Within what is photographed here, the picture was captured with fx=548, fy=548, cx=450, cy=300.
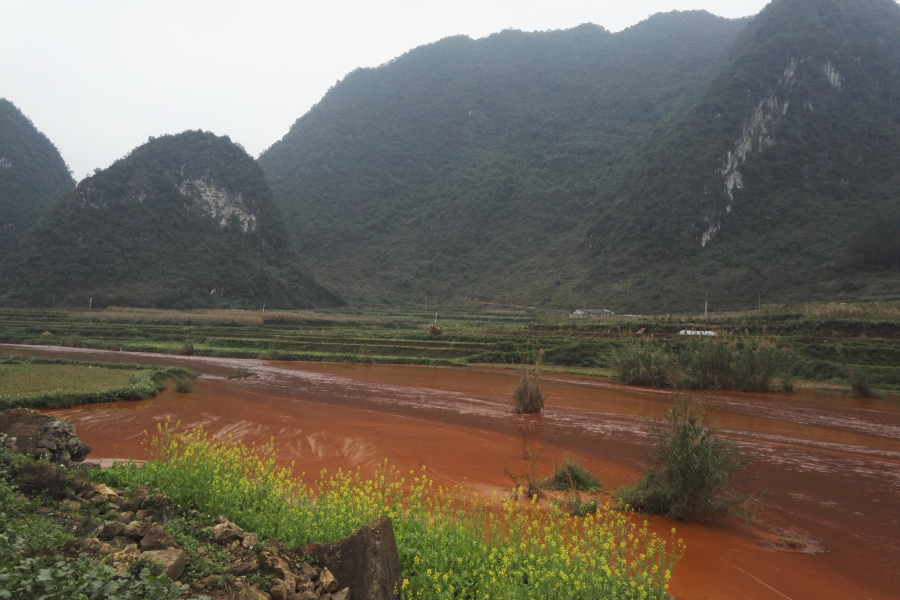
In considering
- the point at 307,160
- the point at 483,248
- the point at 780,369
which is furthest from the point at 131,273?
the point at 780,369

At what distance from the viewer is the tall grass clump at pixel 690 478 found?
778cm

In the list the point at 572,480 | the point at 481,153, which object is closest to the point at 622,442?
the point at 572,480

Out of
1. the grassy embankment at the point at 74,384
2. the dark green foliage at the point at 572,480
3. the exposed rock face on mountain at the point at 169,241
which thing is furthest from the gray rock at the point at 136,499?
the exposed rock face on mountain at the point at 169,241

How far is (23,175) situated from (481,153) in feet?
308

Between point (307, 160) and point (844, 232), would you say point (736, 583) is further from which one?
point (307, 160)

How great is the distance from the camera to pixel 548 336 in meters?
37.2

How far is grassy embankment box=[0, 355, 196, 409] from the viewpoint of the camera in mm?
15031

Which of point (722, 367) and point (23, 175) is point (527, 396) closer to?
point (722, 367)

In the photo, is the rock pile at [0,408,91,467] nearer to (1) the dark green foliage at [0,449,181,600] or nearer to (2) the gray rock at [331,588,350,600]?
(1) the dark green foliage at [0,449,181,600]

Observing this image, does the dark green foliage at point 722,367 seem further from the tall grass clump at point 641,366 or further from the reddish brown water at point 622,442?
the reddish brown water at point 622,442

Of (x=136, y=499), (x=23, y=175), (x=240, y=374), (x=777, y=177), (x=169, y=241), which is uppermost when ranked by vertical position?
(x=777, y=177)

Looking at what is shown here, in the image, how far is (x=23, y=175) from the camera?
344ft

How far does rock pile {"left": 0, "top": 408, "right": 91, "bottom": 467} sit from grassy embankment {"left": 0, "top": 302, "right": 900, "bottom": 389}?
22.0m

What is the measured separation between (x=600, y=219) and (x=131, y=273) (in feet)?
235
